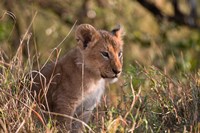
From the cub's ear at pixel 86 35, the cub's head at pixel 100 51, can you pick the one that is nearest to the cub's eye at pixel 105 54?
the cub's head at pixel 100 51

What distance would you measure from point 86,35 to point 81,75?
41cm

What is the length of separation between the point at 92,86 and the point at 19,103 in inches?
47.0

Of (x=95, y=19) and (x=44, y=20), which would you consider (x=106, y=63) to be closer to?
(x=95, y=19)

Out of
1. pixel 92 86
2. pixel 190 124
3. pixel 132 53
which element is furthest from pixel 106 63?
pixel 132 53

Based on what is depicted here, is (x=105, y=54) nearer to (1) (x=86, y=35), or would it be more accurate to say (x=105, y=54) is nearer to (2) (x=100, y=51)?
(2) (x=100, y=51)

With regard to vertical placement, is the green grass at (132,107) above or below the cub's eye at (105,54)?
below

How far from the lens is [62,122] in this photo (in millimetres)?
6562

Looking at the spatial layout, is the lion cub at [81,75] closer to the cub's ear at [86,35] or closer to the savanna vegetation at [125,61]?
the cub's ear at [86,35]

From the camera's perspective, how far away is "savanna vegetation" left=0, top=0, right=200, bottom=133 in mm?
5742

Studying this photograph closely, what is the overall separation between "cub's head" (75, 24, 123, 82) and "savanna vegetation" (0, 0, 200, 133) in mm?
127

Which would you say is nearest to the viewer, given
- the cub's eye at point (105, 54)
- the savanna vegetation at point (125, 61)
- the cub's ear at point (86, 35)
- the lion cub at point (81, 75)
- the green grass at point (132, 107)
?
the green grass at point (132, 107)

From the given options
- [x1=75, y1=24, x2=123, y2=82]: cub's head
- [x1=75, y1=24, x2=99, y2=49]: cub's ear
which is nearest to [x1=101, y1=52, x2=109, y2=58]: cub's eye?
[x1=75, y1=24, x2=123, y2=82]: cub's head

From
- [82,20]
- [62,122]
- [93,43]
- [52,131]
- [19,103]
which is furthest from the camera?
[82,20]

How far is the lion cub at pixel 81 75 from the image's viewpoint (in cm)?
671
